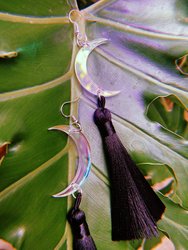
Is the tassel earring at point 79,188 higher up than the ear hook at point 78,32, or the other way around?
the ear hook at point 78,32

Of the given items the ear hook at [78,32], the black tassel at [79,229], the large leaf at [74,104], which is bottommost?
the black tassel at [79,229]

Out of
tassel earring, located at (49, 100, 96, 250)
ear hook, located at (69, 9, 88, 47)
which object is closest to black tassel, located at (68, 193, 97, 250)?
tassel earring, located at (49, 100, 96, 250)

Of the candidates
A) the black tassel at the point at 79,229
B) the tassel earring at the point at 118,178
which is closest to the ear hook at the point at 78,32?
the tassel earring at the point at 118,178

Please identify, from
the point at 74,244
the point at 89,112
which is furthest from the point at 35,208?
the point at 89,112

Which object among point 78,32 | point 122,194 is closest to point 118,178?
point 122,194

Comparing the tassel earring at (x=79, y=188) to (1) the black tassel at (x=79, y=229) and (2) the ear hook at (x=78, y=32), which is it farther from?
(2) the ear hook at (x=78, y=32)

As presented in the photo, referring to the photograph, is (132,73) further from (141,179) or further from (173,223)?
(173,223)

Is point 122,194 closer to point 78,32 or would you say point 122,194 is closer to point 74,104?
point 74,104
